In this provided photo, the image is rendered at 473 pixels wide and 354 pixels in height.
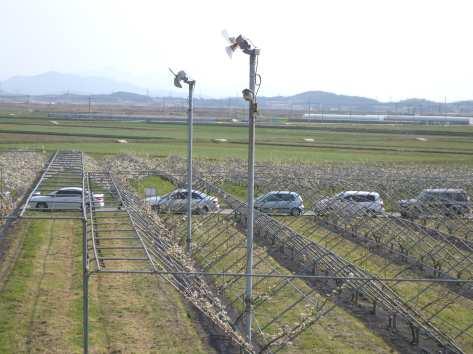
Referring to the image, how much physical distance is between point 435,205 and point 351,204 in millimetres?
4443

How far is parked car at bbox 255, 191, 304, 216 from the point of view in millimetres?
28188

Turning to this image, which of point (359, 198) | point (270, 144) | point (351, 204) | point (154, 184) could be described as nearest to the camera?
point (351, 204)

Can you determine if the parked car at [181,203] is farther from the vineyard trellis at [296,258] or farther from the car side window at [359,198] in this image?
the car side window at [359,198]

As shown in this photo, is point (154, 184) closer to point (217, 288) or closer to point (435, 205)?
point (435, 205)

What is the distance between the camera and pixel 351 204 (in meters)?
24.5

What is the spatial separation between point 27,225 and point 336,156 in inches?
1338

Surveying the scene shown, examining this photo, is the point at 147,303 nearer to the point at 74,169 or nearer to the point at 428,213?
the point at 74,169

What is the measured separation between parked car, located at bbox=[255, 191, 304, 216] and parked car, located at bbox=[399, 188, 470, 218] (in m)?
4.19

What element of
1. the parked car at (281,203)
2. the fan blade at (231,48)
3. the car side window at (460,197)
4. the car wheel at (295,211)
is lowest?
the car wheel at (295,211)

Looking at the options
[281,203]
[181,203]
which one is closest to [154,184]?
[281,203]

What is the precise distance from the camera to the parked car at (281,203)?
28.2 m

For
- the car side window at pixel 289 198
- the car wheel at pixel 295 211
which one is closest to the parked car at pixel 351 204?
the car wheel at pixel 295 211

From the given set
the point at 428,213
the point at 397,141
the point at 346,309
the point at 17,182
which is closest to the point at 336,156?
the point at 397,141

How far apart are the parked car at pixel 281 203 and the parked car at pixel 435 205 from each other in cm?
419
